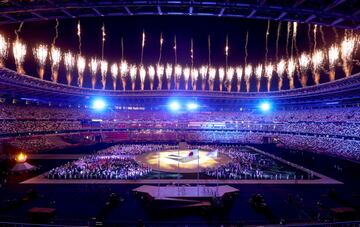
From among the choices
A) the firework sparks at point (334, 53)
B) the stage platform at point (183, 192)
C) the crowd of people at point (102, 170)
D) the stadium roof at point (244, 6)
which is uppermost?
the firework sparks at point (334, 53)

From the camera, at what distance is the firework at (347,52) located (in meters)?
37.4

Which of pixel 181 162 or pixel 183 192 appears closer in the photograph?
pixel 183 192

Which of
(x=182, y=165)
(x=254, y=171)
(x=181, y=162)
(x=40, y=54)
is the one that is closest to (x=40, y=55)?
(x=40, y=54)

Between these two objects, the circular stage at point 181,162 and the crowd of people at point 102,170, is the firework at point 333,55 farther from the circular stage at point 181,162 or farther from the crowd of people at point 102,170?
the crowd of people at point 102,170

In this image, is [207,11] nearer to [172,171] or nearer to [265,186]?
[265,186]

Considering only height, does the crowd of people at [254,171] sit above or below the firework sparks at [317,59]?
below

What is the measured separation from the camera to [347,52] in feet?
126

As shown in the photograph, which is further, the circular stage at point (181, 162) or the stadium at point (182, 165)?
the circular stage at point (181, 162)

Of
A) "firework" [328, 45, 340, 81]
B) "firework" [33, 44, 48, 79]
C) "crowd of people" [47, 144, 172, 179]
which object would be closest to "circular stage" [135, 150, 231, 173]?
"crowd of people" [47, 144, 172, 179]

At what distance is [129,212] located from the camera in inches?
703

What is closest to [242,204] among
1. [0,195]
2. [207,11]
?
[207,11]

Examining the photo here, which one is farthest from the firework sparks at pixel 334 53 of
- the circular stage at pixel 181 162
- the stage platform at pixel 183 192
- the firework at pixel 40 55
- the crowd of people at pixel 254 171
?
the firework at pixel 40 55

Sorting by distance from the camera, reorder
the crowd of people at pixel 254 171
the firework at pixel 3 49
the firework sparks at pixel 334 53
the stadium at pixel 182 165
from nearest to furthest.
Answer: the stadium at pixel 182 165
the crowd of people at pixel 254 171
the firework at pixel 3 49
the firework sparks at pixel 334 53

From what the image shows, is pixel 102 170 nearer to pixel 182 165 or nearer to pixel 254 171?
pixel 182 165
